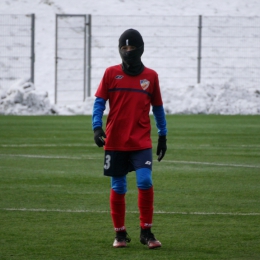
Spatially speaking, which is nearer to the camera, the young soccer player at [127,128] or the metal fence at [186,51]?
the young soccer player at [127,128]

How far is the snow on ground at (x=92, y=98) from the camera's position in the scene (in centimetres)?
2814

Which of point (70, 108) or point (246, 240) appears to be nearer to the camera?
point (246, 240)

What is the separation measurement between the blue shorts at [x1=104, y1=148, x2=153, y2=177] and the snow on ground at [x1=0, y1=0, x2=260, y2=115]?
19931mm

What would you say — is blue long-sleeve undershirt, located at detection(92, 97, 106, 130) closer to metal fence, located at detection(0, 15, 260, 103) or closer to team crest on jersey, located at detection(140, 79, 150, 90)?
team crest on jersey, located at detection(140, 79, 150, 90)

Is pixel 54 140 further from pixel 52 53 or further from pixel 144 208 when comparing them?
pixel 52 53

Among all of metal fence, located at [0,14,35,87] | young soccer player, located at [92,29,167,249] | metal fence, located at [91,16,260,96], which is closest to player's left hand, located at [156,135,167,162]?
young soccer player, located at [92,29,167,249]

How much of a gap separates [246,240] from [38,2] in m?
42.3

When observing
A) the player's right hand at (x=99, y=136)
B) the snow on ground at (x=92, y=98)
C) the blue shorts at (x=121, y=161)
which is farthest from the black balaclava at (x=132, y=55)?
the snow on ground at (x=92, y=98)

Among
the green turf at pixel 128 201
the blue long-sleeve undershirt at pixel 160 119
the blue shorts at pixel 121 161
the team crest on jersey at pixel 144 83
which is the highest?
the team crest on jersey at pixel 144 83

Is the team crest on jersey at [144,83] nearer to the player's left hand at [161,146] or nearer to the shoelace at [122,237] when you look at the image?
the player's left hand at [161,146]

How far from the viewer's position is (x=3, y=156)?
1473 cm

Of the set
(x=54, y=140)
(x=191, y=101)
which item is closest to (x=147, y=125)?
(x=54, y=140)

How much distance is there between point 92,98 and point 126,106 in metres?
21.6

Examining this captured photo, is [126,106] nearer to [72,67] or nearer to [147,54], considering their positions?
[72,67]
